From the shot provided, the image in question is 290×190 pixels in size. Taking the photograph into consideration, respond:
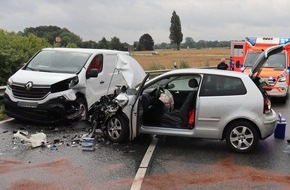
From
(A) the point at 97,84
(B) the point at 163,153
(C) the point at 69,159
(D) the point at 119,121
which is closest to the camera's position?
(C) the point at 69,159

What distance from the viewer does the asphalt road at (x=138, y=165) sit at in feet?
17.5

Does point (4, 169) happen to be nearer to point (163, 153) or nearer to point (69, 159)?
point (69, 159)

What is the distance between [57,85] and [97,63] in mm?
1888

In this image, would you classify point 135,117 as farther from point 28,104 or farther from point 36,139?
point 28,104

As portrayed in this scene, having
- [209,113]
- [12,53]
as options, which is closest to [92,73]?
[209,113]

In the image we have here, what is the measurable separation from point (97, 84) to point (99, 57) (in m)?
0.81

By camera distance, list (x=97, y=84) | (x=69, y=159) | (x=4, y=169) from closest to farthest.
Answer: (x=4, y=169), (x=69, y=159), (x=97, y=84)

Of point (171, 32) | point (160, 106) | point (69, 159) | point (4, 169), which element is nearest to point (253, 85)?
point (160, 106)

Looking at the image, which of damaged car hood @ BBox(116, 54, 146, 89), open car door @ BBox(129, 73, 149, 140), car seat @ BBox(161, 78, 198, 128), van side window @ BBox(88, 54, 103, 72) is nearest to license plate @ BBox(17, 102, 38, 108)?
van side window @ BBox(88, 54, 103, 72)

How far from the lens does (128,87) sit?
7613 mm

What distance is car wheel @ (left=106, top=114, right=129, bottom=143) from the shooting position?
7379 millimetres

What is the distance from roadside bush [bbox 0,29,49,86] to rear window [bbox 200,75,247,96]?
30.5 ft

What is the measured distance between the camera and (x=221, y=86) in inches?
280

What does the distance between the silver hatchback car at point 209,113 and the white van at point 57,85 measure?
1.71 meters
